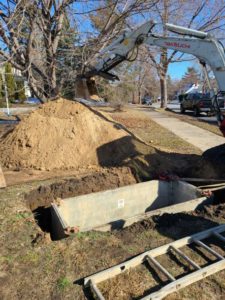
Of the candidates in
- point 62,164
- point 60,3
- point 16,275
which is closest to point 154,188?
point 62,164

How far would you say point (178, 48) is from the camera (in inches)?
251

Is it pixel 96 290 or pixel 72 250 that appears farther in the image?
pixel 72 250

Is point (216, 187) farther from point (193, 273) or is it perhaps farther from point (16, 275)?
point (16, 275)

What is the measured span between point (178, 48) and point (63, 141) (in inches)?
138

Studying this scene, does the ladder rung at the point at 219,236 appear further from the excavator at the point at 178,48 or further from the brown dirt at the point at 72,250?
the excavator at the point at 178,48

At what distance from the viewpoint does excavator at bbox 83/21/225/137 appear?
5863 millimetres

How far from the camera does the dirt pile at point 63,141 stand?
746 centimetres

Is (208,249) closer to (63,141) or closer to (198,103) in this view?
(63,141)

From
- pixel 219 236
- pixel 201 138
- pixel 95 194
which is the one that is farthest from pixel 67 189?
pixel 201 138

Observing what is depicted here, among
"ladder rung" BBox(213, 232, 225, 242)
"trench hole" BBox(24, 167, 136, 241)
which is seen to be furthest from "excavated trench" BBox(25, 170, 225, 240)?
"ladder rung" BBox(213, 232, 225, 242)

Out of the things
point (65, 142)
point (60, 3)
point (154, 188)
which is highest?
point (60, 3)

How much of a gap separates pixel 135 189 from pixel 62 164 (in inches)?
81.9

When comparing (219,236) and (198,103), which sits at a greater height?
(198,103)

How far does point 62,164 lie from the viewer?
741 cm
